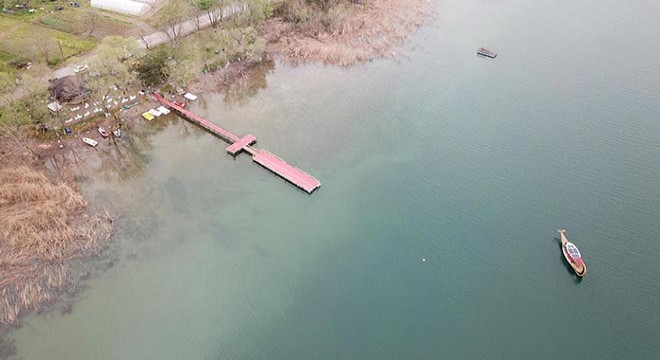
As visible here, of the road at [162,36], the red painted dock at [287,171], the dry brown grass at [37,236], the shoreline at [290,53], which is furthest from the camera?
the road at [162,36]

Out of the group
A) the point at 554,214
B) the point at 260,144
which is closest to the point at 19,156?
the point at 260,144

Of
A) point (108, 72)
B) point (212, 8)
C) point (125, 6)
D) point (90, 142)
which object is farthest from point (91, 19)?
point (90, 142)

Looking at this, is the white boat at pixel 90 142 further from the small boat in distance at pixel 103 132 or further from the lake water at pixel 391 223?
the lake water at pixel 391 223

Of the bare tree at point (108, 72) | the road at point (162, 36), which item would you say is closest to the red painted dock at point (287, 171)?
the bare tree at point (108, 72)

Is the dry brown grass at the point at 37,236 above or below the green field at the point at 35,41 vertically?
below

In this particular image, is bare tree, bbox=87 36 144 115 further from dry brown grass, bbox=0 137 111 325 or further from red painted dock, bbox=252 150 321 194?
red painted dock, bbox=252 150 321 194

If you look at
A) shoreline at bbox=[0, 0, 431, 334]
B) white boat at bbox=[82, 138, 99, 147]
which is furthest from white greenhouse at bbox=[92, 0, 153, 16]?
white boat at bbox=[82, 138, 99, 147]

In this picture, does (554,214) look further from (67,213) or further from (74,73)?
(74,73)
